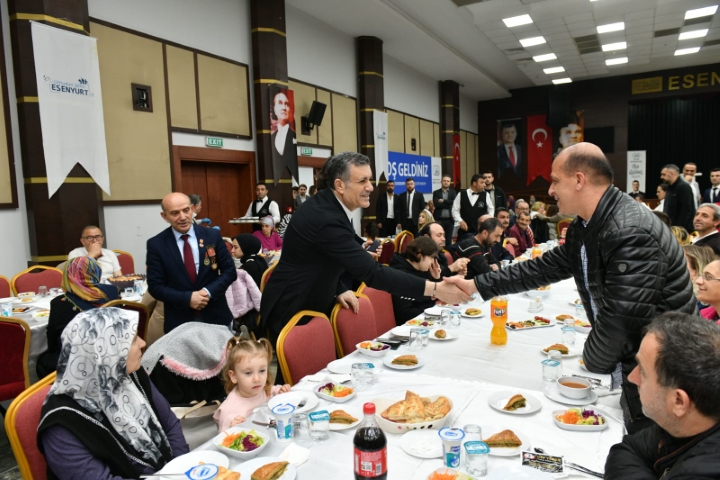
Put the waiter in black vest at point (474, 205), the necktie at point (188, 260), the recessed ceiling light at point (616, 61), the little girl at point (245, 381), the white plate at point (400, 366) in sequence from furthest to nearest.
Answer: the recessed ceiling light at point (616, 61) → the waiter in black vest at point (474, 205) → the necktie at point (188, 260) → the white plate at point (400, 366) → the little girl at point (245, 381)

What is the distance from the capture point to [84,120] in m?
5.28

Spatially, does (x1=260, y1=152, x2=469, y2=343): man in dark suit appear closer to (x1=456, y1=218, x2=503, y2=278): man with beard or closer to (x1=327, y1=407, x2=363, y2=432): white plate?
(x1=327, y1=407, x2=363, y2=432): white plate

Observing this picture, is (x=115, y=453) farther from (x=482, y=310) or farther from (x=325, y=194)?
(x=482, y=310)

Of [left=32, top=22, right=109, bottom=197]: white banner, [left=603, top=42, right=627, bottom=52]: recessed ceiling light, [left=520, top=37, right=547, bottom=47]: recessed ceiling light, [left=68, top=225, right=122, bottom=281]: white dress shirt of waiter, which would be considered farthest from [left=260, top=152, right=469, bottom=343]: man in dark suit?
[left=603, top=42, right=627, bottom=52]: recessed ceiling light

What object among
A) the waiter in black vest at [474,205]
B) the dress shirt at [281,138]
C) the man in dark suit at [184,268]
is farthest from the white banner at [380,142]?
the man in dark suit at [184,268]

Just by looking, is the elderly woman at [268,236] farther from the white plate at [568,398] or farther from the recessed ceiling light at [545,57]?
the recessed ceiling light at [545,57]

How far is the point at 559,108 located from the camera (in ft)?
50.5

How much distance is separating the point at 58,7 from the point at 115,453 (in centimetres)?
523

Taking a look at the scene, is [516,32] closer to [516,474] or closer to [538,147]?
[538,147]

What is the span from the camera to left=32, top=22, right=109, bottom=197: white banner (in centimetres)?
498

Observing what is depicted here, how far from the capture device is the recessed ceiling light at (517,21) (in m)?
9.14

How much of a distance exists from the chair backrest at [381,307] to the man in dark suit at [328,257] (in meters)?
0.55

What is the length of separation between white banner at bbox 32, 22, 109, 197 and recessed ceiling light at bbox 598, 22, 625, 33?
940cm

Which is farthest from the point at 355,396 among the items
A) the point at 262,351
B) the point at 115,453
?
the point at 115,453
